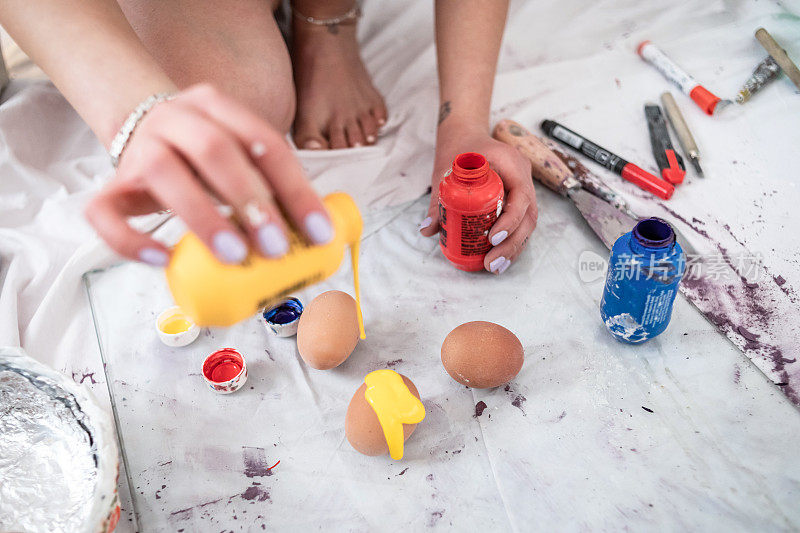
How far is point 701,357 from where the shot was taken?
1.04m

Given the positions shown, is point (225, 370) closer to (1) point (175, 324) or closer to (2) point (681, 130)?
(1) point (175, 324)

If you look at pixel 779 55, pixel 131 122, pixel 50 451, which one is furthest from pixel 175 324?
pixel 779 55

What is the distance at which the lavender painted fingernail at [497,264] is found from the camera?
1.15 metres

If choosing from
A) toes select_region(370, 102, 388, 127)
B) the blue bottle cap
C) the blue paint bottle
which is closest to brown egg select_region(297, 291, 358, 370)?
the blue bottle cap

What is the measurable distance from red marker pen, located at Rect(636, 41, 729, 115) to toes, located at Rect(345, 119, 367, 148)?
0.80 meters

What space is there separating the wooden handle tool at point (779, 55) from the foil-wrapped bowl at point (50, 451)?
1.63m

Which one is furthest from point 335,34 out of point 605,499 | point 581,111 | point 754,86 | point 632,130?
point 605,499

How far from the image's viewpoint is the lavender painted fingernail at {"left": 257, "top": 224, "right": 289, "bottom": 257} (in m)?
0.62

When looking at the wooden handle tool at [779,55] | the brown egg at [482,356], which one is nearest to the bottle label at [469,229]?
the brown egg at [482,356]

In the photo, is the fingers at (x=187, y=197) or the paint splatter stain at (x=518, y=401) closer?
the fingers at (x=187, y=197)

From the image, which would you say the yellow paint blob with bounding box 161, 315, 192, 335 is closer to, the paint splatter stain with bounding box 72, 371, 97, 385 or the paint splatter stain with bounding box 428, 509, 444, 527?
the paint splatter stain with bounding box 72, 371, 97, 385

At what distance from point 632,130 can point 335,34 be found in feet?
2.55

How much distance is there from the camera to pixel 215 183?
600 millimetres

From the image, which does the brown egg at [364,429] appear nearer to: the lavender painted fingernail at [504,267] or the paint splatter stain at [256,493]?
the paint splatter stain at [256,493]
